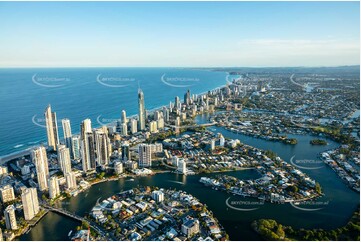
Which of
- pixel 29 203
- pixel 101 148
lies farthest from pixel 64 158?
pixel 29 203

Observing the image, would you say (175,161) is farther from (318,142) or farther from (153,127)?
(318,142)

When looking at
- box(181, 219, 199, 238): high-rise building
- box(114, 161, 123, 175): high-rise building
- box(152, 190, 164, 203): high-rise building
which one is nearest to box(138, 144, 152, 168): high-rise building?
box(114, 161, 123, 175): high-rise building

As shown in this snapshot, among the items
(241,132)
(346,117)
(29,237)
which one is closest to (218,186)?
(29,237)

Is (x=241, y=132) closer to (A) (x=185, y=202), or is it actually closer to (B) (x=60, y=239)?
(A) (x=185, y=202)

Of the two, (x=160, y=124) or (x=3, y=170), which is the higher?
(x=160, y=124)

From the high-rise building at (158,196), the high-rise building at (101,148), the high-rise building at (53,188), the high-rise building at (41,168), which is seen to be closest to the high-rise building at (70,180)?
the high-rise building at (53,188)

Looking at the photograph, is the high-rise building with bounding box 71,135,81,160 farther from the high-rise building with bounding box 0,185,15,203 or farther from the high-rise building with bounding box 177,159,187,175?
the high-rise building with bounding box 177,159,187,175
